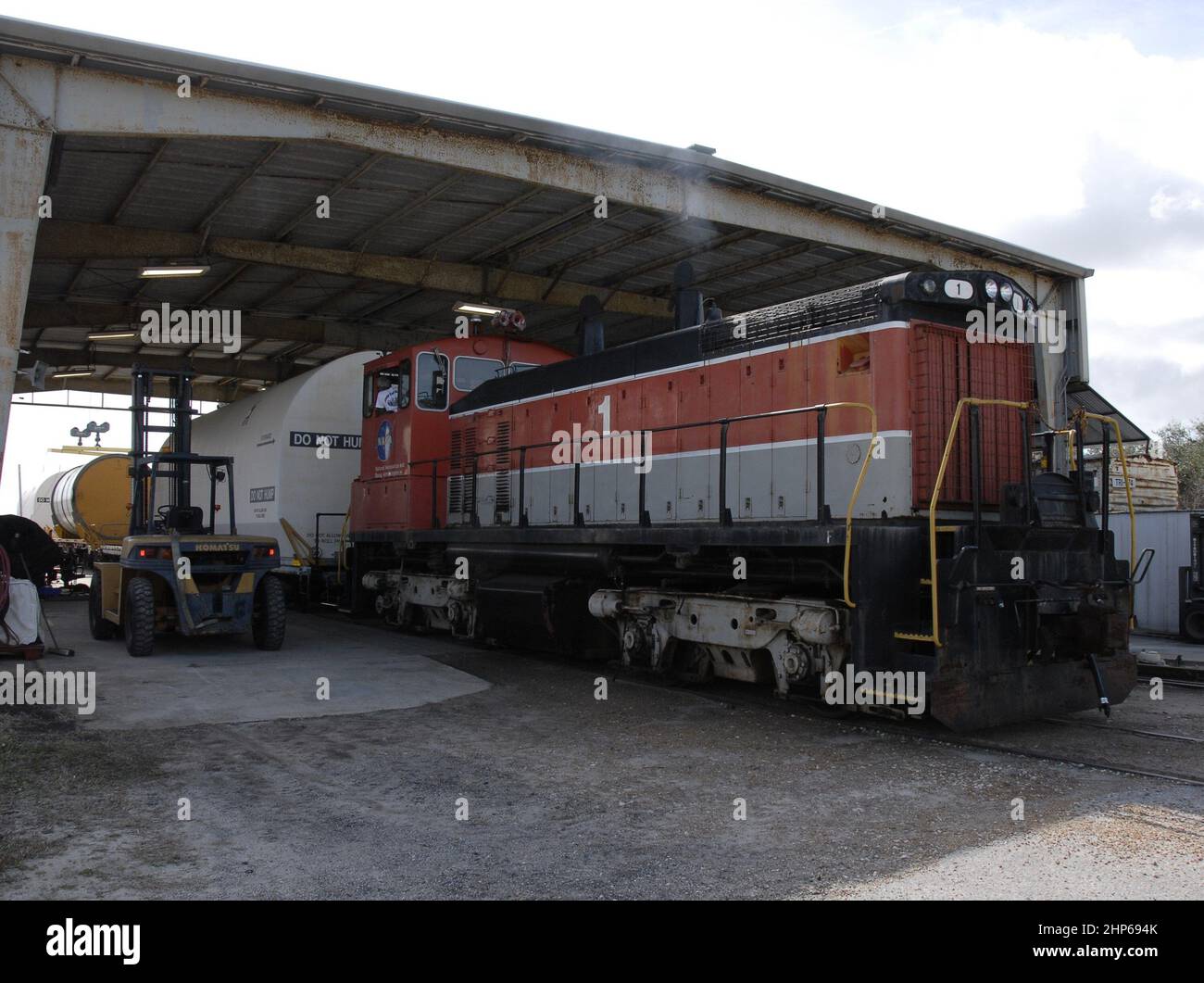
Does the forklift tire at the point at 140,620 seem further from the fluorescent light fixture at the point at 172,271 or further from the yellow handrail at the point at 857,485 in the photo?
the yellow handrail at the point at 857,485

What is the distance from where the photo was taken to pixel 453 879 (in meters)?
3.98

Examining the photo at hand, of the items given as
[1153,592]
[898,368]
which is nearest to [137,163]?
[898,368]

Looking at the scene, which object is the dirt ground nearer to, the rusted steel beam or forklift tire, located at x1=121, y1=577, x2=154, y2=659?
forklift tire, located at x1=121, y1=577, x2=154, y2=659

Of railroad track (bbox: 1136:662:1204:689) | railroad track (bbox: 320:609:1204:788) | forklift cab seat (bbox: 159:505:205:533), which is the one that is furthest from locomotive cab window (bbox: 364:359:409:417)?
railroad track (bbox: 1136:662:1204:689)

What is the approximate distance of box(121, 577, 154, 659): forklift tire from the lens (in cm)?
1035

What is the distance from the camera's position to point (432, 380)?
12.4m

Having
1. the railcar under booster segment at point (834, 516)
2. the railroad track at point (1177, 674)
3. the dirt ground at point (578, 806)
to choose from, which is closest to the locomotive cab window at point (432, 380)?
the railcar under booster segment at point (834, 516)

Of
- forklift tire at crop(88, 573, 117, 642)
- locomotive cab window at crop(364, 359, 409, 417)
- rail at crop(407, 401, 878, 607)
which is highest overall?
locomotive cab window at crop(364, 359, 409, 417)

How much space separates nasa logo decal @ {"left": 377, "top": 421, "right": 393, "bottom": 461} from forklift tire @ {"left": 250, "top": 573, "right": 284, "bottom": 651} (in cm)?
247

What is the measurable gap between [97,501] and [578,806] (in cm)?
1956

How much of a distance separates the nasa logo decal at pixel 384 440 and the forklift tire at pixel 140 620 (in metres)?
3.66

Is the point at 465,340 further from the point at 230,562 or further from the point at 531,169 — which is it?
the point at 230,562

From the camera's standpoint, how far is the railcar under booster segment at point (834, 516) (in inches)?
253

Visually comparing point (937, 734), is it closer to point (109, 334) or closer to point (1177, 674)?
point (1177, 674)
